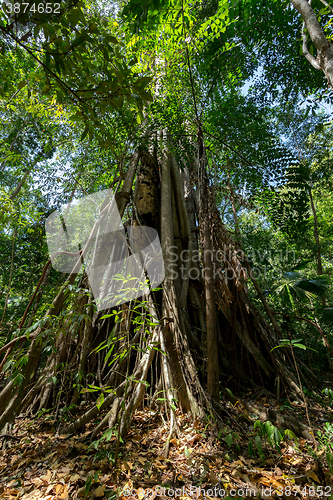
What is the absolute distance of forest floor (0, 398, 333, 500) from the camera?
51.1 inches

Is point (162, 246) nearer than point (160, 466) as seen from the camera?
No

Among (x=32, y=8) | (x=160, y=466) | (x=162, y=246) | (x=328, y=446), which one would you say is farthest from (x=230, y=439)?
(x=32, y=8)

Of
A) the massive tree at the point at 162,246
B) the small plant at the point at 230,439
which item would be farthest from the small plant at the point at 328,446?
the massive tree at the point at 162,246

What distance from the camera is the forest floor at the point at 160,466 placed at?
1298 mm

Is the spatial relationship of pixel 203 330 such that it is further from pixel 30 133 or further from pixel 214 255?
pixel 30 133

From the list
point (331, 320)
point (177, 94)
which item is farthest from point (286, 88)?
point (331, 320)

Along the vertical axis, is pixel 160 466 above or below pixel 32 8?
below

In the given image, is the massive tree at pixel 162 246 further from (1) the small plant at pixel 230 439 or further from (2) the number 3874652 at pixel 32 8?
(1) the small plant at pixel 230 439

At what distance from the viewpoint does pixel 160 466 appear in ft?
4.91

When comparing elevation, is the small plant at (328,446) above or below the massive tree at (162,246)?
below

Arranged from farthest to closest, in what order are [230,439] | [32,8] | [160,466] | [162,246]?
[162,246] → [230,439] → [160,466] → [32,8]

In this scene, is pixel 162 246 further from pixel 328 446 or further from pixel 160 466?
pixel 328 446

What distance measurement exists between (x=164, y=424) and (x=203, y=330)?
137 cm

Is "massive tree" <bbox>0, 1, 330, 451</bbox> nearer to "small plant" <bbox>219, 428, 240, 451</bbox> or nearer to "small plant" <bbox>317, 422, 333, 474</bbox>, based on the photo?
"small plant" <bbox>219, 428, 240, 451</bbox>
